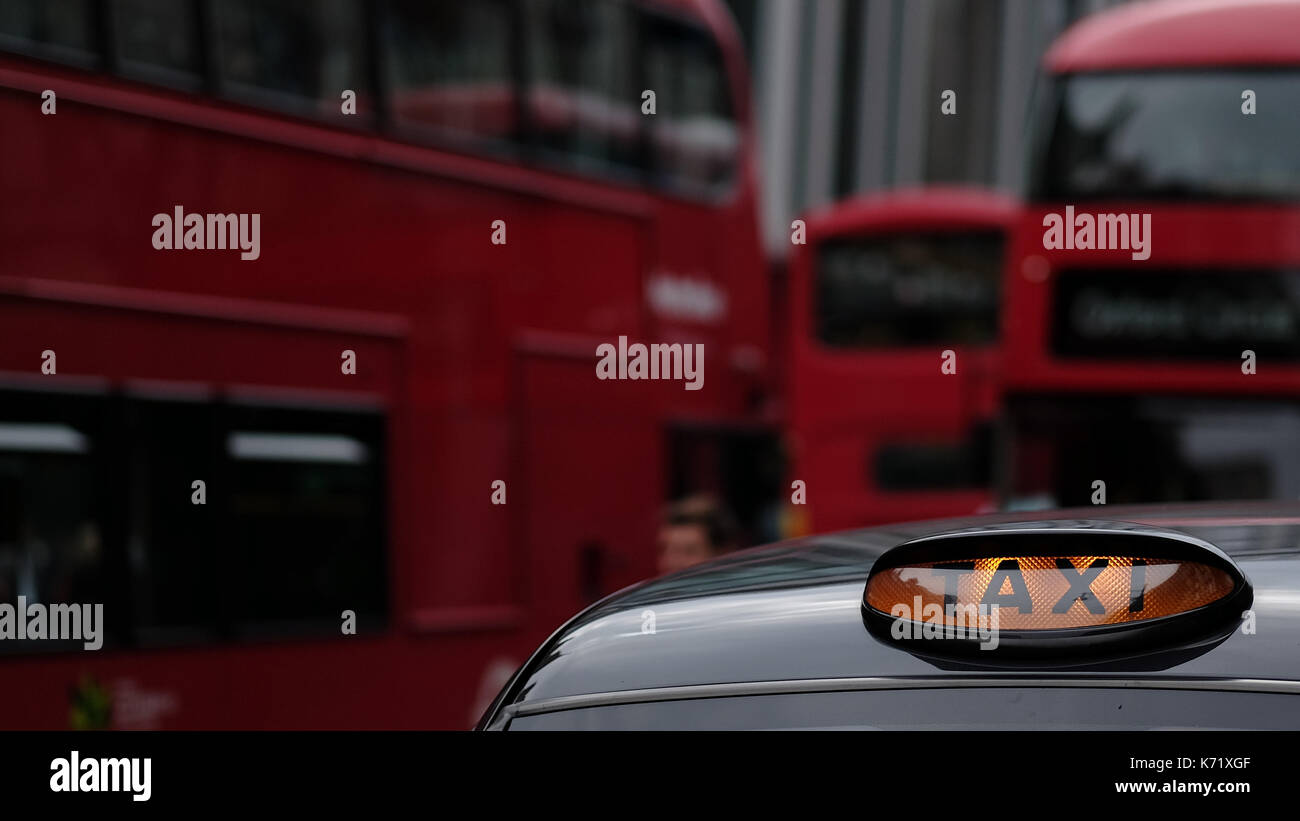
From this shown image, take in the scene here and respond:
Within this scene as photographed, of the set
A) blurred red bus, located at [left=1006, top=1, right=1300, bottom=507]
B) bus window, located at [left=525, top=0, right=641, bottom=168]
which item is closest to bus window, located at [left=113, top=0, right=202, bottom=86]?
bus window, located at [left=525, top=0, right=641, bottom=168]

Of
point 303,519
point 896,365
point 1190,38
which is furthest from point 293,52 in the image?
point 896,365

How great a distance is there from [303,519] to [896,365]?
7.19 metres

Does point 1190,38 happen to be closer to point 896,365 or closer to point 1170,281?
point 1170,281

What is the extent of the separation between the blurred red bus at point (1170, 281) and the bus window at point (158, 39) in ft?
13.2

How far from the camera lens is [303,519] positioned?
267 inches

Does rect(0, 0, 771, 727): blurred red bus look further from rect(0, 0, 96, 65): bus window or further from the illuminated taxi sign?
the illuminated taxi sign

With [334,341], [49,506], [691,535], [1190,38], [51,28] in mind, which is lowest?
[691,535]

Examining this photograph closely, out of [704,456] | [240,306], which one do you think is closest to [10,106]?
[240,306]

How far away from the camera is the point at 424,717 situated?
7.18 meters

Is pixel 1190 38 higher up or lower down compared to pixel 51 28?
higher up

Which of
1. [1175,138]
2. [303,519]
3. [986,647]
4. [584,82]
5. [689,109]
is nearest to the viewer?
[986,647]

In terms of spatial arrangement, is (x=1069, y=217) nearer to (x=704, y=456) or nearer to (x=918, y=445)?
(x=704, y=456)

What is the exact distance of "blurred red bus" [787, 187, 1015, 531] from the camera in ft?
43.2
